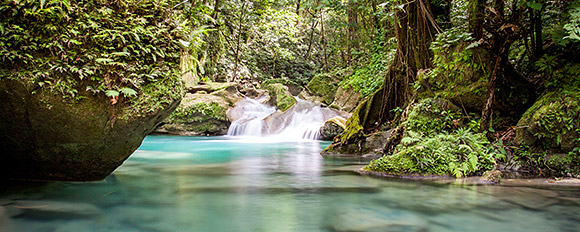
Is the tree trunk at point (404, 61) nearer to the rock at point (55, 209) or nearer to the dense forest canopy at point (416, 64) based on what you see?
the dense forest canopy at point (416, 64)

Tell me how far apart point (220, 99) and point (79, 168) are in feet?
43.5

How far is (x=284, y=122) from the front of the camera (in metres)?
17.0

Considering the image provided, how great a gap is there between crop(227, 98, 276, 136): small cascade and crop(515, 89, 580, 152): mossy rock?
12121 millimetres

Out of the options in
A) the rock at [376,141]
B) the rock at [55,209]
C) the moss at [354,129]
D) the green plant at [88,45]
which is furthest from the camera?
the moss at [354,129]

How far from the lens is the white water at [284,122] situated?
1604 centimetres

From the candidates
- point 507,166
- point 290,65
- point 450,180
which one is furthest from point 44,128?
point 290,65

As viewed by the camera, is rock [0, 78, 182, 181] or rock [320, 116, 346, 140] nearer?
rock [0, 78, 182, 181]

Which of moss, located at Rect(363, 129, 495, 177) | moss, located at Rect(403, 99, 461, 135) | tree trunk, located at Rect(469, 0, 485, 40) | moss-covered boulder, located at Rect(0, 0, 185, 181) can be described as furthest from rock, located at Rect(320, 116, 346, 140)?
moss-covered boulder, located at Rect(0, 0, 185, 181)

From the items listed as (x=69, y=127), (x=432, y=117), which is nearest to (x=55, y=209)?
(x=69, y=127)

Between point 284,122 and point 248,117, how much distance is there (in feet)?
7.01

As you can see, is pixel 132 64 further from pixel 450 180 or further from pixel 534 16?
pixel 534 16

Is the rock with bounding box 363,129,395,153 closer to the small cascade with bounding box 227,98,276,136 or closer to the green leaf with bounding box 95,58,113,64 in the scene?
the green leaf with bounding box 95,58,113,64

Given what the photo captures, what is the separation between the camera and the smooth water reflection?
345cm

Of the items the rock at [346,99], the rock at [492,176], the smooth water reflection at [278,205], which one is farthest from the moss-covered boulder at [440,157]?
the rock at [346,99]
